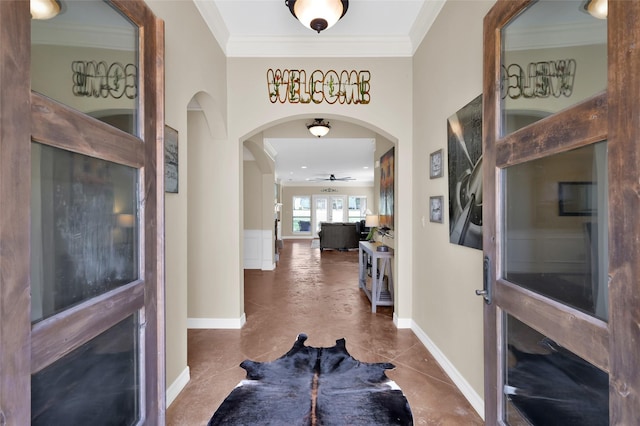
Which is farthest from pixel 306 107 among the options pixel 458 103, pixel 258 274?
pixel 258 274

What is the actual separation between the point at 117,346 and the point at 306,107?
268 cm

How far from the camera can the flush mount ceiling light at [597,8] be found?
38.9 inches

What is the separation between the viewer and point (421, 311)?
3.10m

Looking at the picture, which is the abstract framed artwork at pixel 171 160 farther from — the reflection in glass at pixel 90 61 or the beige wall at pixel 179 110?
the reflection in glass at pixel 90 61

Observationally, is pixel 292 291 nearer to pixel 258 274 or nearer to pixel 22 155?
pixel 258 274

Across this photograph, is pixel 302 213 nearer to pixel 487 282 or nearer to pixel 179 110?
pixel 179 110

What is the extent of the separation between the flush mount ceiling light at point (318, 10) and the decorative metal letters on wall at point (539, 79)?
124cm

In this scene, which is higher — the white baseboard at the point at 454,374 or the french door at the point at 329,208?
the french door at the point at 329,208

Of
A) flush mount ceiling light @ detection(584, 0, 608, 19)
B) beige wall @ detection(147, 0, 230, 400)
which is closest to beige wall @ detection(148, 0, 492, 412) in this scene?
beige wall @ detection(147, 0, 230, 400)

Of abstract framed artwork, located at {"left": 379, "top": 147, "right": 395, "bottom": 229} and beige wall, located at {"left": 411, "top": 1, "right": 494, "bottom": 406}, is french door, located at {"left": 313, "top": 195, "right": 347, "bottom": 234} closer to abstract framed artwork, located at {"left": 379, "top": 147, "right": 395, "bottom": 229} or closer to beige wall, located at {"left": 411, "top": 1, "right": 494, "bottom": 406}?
abstract framed artwork, located at {"left": 379, "top": 147, "right": 395, "bottom": 229}

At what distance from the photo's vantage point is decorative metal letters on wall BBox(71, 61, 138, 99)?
4.01 feet

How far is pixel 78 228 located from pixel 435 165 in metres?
2.52

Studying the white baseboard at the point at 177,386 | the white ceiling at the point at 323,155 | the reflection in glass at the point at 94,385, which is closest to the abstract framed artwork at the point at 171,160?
the reflection in glass at the point at 94,385

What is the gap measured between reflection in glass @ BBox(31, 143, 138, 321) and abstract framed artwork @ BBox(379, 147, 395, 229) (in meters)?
3.15
